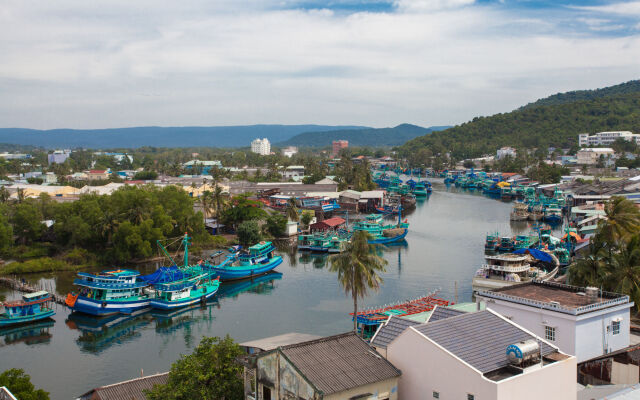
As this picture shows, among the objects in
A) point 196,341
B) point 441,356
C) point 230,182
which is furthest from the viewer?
point 230,182

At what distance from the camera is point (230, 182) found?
97.1m

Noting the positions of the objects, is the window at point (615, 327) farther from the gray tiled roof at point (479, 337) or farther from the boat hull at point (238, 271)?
the boat hull at point (238, 271)

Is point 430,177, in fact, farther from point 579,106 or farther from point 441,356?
point 441,356

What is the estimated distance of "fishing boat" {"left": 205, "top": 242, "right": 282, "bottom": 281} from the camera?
1679 inches

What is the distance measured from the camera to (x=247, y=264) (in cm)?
4409

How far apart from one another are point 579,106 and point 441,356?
177017 mm

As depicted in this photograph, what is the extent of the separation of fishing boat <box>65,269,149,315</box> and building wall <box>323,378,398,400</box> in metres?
24.6

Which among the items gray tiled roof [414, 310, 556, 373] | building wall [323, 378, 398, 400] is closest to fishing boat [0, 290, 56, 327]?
building wall [323, 378, 398, 400]

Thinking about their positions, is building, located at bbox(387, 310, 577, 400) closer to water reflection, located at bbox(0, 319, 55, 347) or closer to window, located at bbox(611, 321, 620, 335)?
window, located at bbox(611, 321, 620, 335)

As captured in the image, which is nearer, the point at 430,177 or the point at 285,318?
the point at 285,318

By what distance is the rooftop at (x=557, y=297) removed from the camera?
19.2m

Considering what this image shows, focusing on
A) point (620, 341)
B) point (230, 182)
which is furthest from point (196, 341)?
point (230, 182)

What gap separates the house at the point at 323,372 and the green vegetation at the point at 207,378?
820mm

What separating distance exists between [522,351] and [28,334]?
1088 inches
